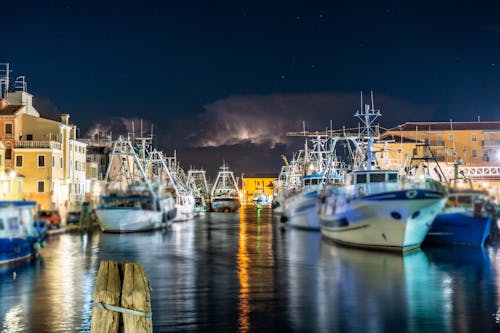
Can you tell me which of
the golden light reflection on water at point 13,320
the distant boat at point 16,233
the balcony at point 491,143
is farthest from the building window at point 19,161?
the balcony at point 491,143

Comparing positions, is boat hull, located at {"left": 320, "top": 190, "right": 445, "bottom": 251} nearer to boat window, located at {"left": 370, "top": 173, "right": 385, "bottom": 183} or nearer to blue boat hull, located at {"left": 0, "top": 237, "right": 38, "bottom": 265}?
boat window, located at {"left": 370, "top": 173, "right": 385, "bottom": 183}

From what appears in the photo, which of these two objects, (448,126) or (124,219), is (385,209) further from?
(448,126)

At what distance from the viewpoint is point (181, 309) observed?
2370cm

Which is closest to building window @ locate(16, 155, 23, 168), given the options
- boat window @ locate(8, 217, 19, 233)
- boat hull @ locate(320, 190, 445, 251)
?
boat window @ locate(8, 217, 19, 233)

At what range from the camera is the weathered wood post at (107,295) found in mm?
13547

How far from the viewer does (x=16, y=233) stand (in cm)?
3753

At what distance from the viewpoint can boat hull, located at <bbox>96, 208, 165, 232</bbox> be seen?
65000mm

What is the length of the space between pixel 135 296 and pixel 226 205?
152720mm

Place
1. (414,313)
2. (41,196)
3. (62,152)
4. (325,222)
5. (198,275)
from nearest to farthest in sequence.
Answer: (414,313), (198,275), (325,222), (41,196), (62,152)

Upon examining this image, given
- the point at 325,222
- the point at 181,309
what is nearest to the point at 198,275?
the point at 181,309

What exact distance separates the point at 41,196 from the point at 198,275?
51.8 meters

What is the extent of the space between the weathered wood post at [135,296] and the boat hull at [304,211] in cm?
5653

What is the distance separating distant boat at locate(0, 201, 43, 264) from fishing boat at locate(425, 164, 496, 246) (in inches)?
1136

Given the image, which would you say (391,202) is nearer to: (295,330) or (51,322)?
(295,330)
